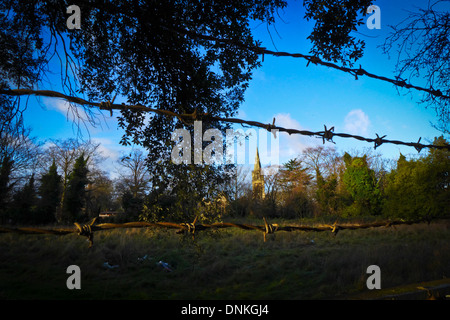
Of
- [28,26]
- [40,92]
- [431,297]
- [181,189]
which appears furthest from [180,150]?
[28,26]

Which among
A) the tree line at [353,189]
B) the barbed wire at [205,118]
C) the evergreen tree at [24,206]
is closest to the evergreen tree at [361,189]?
the tree line at [353,189]

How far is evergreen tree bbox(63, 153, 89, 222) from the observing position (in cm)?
1867

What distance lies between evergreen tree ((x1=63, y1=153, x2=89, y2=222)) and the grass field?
7.68 metres

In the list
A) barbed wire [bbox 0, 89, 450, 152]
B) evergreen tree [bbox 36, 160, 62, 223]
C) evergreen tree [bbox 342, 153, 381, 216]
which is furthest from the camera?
evergreen tree [bbox 342, 153, 381, 216]

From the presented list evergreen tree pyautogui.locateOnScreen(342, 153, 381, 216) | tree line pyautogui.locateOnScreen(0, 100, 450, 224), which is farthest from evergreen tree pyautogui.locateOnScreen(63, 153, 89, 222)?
evergreen tree pyautogui.locateOnScreen(342, 153, 381, 216)

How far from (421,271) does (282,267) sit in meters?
3.69

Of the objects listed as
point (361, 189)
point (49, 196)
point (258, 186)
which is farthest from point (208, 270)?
point (258, 186)

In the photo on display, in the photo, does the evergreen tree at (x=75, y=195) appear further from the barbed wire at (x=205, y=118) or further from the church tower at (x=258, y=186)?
the barbed wire at (x=205, y=118)

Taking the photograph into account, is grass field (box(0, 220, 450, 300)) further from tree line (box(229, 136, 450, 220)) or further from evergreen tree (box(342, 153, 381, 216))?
evergreen tree (box(342, 153, 381, 216))

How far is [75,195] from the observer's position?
64.6ft

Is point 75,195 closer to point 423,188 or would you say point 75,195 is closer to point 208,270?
point 208,270

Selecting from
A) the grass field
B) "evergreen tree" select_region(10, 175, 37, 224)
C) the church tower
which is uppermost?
the church tower

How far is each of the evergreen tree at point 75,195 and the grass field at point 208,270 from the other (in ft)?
25.2

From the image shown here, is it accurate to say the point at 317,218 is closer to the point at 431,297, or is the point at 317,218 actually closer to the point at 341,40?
the point at 341,40
